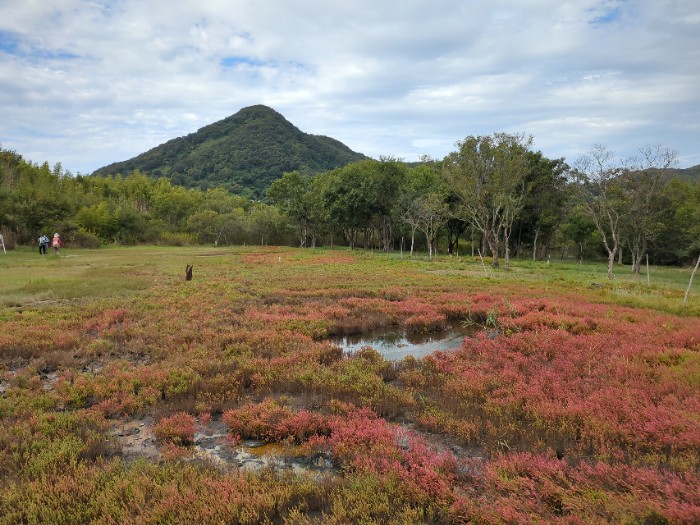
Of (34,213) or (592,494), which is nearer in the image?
(592,494)

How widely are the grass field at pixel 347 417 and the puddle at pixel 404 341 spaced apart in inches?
22.4

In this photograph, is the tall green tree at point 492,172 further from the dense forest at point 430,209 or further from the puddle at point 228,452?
the puddle at point 228,452

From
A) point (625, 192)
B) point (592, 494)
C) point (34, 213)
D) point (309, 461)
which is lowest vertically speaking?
point (309, 461)

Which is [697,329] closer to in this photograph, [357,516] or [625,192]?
[357,516]

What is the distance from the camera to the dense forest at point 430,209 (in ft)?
144

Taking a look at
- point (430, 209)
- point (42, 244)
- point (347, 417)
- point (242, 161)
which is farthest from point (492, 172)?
point (242, 161)

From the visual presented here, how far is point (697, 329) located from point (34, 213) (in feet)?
198

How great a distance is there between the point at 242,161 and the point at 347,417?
602 feet

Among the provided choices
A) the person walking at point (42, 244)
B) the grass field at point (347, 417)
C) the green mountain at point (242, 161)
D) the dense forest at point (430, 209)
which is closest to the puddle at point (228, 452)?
the grass field at point (347, 417)

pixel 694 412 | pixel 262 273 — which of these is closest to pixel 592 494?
pixel 694 412

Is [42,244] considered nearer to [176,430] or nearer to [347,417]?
[176,430]

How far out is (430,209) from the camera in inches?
2061

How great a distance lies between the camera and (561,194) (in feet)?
206

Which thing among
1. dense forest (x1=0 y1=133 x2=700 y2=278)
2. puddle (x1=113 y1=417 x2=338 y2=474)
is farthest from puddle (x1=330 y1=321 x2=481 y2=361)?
dense forest (x1=0 y1=133 x2=700 y2=278)
